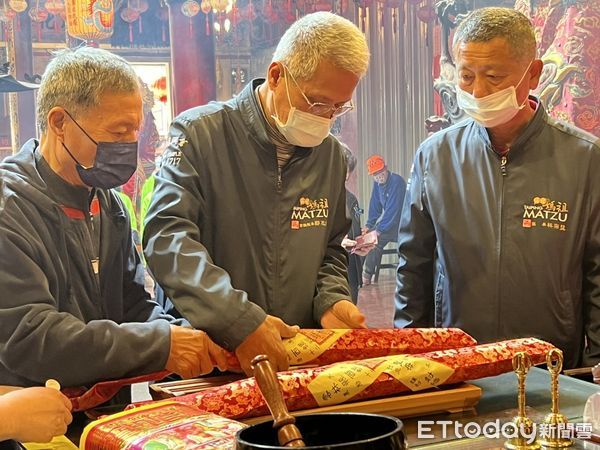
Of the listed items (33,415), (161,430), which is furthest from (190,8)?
(161,430)

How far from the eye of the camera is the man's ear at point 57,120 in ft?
7.41

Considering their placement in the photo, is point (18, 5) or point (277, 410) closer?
point (277, 410)

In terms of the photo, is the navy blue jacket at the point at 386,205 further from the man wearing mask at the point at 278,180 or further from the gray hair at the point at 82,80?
the gray hair at the point at 82,80

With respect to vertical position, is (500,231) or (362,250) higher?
(500,231)

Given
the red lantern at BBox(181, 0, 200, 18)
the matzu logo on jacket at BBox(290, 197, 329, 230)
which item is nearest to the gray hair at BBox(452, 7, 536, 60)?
the matzu logo on jacket at BBox(290, 197, 329, 230)

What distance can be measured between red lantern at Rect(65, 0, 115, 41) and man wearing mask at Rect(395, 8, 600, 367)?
230cm

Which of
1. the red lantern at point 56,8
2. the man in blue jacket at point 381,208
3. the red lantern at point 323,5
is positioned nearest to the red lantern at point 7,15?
the red lantern at point 56,8

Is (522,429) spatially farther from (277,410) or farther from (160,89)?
(160,89)

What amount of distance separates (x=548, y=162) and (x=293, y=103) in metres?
0.90

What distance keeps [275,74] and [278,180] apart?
0.31 metres

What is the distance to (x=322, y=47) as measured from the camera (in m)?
2.43

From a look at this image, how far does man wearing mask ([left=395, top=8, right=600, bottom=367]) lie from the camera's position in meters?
2.78

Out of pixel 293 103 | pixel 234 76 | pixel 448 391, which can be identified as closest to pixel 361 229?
pixel 234 76

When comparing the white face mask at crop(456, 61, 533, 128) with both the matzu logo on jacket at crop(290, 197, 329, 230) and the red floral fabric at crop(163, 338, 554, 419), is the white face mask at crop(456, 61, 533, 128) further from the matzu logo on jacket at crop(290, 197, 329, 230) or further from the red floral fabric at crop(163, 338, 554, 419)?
the red floral fabric at crop(163, 338, 554, 419)
